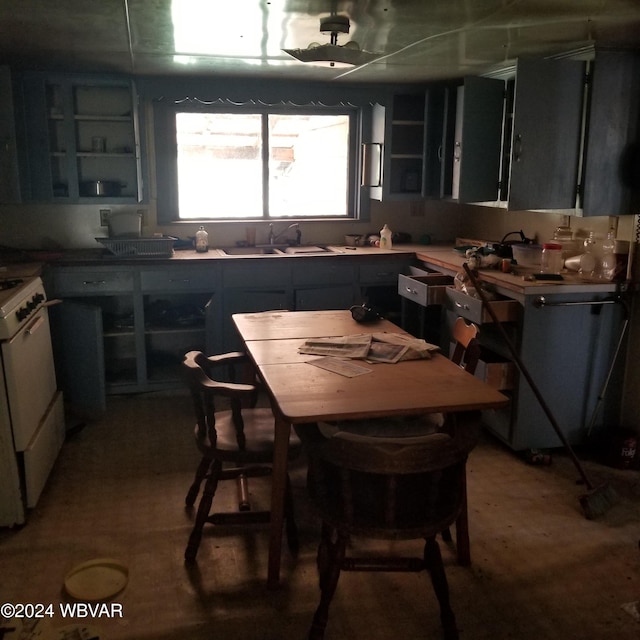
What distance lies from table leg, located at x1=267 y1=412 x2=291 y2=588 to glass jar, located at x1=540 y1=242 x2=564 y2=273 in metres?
1.95

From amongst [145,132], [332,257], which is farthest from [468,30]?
[145,132]

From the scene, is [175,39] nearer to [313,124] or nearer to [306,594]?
[313,124]

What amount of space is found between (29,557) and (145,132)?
292 cm

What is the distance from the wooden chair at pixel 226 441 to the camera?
7.42 ft

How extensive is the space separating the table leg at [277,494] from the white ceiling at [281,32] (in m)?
1.62

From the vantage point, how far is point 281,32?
3.02 m

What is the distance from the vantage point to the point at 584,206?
10.8 feet

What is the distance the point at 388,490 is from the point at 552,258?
2.09 meters

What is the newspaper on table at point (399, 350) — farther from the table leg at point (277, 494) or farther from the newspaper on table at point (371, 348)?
the table leg at point (277, 494)

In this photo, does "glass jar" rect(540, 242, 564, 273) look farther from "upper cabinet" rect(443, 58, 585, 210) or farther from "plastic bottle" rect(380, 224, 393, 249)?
"plastic bottle" rect(380, 224, 393, 249)

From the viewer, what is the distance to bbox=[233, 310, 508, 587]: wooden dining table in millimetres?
1908

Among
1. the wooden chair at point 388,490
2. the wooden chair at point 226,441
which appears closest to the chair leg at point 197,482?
the wooden chair at point 226,441

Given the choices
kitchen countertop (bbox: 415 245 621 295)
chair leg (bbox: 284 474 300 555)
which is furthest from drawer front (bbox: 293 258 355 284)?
chair leg (bbox: 284 474 300 555)

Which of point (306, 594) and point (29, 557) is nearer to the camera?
point (306, 594)
